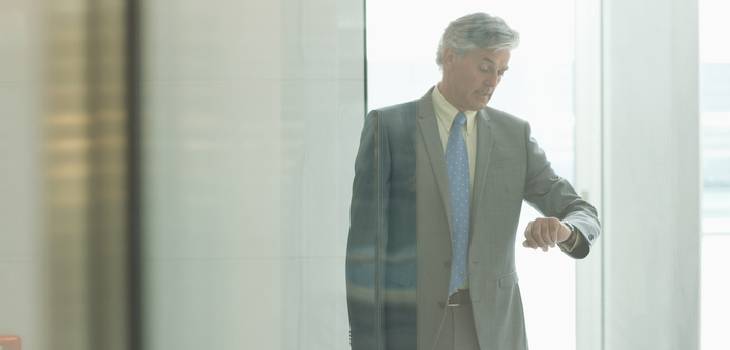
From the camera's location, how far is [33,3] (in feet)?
3.39

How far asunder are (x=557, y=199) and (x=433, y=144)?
0.21m

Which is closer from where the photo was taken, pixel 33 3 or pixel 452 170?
pixel 452 170

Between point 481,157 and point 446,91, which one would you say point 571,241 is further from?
point 446,91

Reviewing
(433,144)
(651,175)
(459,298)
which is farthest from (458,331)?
(651,175)

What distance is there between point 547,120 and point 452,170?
17 cm

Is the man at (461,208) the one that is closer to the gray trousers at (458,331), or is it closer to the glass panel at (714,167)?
the gray trousers at (458,331)

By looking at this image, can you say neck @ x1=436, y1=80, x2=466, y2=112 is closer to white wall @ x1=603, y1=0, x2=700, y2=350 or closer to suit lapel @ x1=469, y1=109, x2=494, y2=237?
suit lapel @ x1=469, y1=109, x2=494, y2=237

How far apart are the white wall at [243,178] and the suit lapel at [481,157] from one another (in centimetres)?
20

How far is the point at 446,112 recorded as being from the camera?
0.93 metres

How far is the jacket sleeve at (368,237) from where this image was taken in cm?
95

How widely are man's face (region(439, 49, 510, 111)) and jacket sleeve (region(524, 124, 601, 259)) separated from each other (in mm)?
90

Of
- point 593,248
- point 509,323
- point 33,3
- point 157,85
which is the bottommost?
point 509,323

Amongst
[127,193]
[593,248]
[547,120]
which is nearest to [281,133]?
[127,193]

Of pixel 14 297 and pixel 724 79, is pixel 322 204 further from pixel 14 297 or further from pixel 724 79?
pixel 724 79
